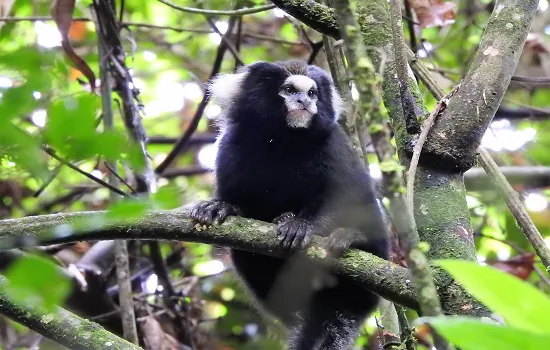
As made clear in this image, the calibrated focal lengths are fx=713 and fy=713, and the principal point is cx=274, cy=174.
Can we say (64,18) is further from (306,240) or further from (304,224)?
(306,240)

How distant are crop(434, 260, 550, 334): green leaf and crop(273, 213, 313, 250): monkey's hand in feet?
6.97

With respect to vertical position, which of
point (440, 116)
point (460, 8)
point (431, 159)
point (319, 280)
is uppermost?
point (460, 8)

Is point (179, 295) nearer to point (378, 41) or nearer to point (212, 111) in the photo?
point (212, 111)

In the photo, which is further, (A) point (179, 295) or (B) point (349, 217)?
(A) point (179, 295)

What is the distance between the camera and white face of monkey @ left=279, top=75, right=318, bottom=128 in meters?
4.16

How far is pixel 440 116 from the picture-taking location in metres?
2.79

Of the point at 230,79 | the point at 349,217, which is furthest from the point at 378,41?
the point at 230,79

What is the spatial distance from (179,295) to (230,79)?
1559 mm

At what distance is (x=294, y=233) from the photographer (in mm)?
3256

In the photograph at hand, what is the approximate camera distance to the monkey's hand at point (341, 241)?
9.59 feet

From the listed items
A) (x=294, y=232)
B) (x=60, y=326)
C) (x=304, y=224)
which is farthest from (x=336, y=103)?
(x=60, y=326)

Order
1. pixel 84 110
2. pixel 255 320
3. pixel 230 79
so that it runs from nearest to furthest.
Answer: pixel 84 110, pixel 230 79, pixel 255 320

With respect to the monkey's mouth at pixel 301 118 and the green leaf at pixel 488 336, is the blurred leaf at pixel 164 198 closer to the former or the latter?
the green leaf at pixel 488 336

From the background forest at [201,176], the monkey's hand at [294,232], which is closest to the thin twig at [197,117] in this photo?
the background forest at [201,176]
